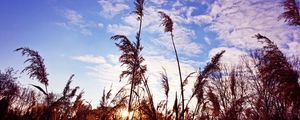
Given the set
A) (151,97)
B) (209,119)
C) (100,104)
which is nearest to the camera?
(151,97)

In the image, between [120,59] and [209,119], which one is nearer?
[120,59]

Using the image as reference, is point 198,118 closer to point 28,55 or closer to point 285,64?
point 285,64

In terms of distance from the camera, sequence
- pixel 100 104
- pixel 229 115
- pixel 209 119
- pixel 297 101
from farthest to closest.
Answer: pixel 209 119 → pixel 229 115 → pixel 100 104 → pixel 297 101

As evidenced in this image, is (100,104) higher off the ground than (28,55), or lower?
lower

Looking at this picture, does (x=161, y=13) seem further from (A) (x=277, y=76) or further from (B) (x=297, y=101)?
(B) (x=297, y=101)

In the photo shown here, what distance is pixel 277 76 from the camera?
4.98 meters

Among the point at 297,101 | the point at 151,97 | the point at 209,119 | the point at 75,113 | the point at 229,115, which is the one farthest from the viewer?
the point at 209,119

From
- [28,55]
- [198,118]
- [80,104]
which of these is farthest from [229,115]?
[28,55]

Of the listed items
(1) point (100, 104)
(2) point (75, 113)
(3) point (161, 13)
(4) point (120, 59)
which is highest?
(3) point (161, 13)

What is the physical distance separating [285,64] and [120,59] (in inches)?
131

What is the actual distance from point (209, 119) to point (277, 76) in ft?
9.54

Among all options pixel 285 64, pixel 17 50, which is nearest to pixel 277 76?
pixel 285 64

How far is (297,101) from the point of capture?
15.5ft

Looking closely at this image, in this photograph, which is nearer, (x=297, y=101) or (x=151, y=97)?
(x=297, y=101)
